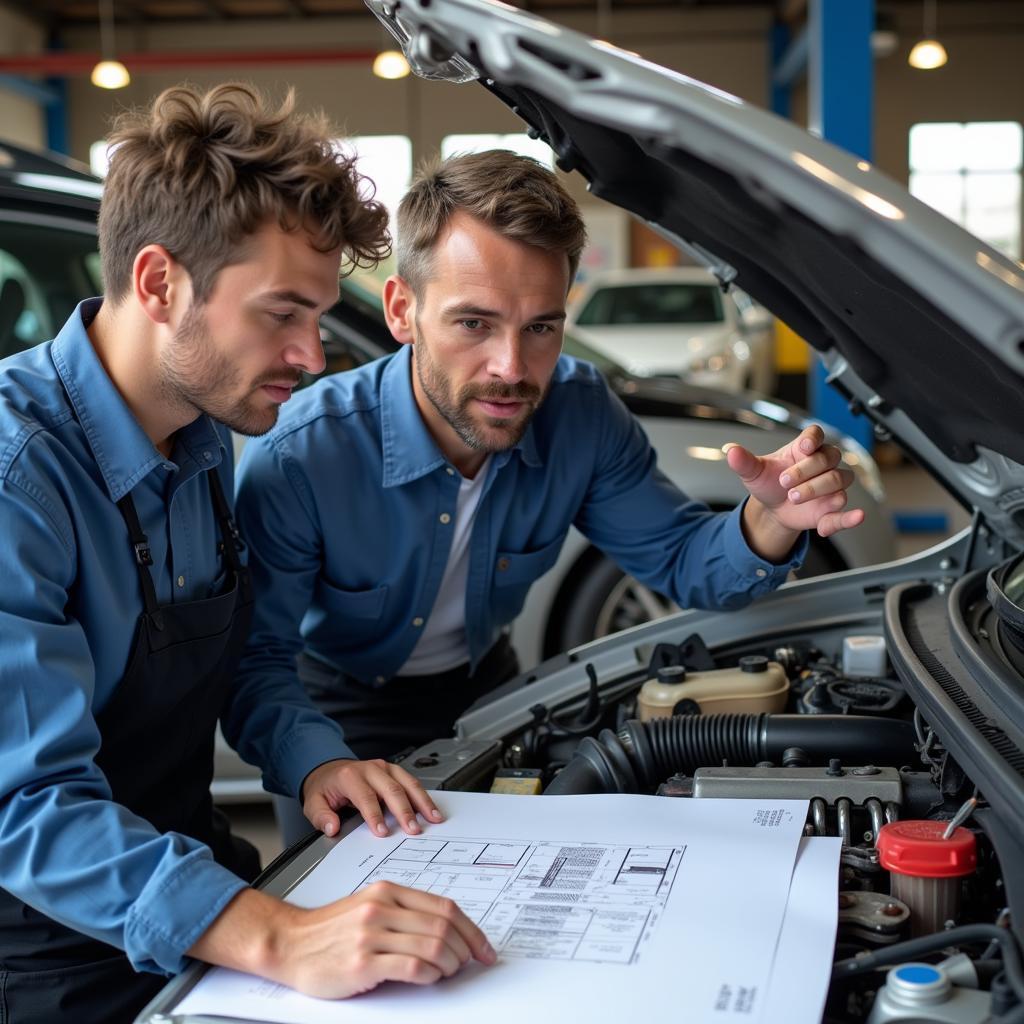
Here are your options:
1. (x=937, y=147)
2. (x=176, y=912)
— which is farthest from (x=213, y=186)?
(x=937, y=147)

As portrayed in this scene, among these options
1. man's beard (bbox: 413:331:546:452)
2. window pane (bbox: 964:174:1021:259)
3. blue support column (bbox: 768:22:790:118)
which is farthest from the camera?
window pane (bbox: 964:174:1021:259)

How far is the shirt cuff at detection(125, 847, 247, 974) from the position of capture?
40.1 inches

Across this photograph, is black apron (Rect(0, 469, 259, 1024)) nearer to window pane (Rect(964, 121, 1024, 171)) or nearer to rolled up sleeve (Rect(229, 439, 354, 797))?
rolled up sleeve (Rect(229, 439, 354, 797))

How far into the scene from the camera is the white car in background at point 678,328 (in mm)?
8734

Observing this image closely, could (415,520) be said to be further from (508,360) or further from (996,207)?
(996,207)

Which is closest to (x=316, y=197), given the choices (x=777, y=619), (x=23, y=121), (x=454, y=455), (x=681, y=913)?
(x=454, y=455)

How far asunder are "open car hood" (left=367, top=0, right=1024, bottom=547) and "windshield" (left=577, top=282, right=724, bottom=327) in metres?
8.12

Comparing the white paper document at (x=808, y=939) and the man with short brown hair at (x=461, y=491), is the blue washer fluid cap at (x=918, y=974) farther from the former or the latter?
the man with short brown hair at (x=461, y=491)

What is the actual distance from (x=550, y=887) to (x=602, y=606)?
2323 millimetres

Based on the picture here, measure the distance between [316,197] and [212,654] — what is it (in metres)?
0.55

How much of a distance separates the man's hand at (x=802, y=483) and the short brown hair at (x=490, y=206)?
1.28 feet

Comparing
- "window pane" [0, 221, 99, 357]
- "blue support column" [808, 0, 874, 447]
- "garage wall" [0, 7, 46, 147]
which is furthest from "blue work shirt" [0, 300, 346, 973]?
"garage wall" [0, 7, 46, 147]

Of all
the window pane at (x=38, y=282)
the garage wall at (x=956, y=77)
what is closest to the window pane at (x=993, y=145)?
the garage wall at (x=956, y=77)

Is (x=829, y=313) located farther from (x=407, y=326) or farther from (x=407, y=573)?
(x=407, y=573)
